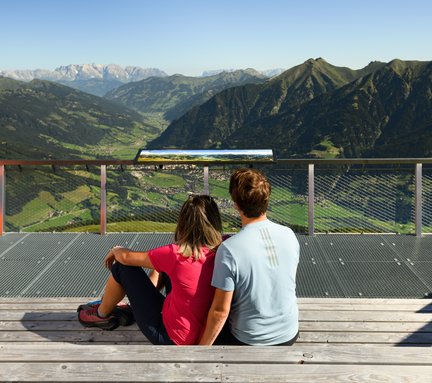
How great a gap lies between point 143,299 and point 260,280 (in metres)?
0.85

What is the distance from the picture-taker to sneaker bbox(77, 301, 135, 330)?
3.23 meters

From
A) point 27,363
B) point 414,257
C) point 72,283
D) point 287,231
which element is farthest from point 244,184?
point 414,257

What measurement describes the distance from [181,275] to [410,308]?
6.08 feet

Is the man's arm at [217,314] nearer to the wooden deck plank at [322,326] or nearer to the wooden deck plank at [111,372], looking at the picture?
the wooden deck plank at [111,372]

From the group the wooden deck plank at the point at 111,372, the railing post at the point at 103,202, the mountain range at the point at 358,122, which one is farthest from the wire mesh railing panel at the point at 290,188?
the mountain range at the point at 358,122

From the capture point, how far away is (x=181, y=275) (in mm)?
2795

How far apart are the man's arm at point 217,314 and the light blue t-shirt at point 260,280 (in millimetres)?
51

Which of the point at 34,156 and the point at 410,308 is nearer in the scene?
the point at 410,308

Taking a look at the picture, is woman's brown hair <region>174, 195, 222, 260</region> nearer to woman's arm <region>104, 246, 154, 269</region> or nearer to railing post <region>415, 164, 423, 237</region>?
woman's arm <region>104, 246, 154, 269</region>

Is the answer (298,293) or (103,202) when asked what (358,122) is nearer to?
(103,202)

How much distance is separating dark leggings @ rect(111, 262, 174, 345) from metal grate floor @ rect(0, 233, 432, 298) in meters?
2.50

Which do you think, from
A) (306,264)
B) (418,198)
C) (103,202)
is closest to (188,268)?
(306,264)

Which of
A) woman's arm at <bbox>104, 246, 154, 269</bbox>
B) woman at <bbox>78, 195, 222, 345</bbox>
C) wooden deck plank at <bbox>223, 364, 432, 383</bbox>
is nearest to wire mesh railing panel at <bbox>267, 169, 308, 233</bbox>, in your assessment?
woman's arm at <bbox>104, 246, 154, 269</bbox>

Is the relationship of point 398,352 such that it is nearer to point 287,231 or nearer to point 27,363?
point 287,231
